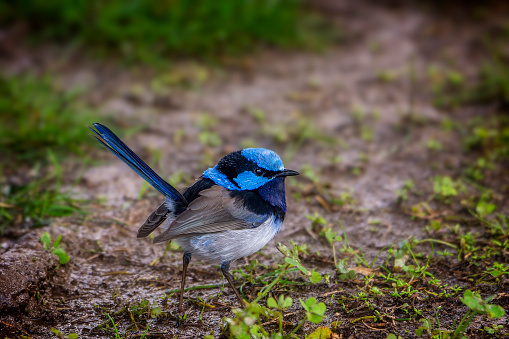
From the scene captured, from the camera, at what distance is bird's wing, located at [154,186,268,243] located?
10.4 feet

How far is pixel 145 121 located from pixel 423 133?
10.0 feet

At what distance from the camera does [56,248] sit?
346cm

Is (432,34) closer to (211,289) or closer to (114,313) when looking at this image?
(211,289)

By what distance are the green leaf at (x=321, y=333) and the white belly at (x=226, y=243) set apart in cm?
64

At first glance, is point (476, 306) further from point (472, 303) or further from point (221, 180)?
point (221, 180)

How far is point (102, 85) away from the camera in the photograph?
20.6 ft

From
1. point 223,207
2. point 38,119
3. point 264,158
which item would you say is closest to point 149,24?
point 38,119

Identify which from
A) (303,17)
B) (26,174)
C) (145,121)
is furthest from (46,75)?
(303,17)

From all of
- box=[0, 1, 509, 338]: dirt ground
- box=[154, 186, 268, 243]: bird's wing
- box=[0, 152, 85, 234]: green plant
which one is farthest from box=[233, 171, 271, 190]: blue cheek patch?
box=[0, 152, 85, 234]: green plant

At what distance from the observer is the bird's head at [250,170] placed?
11.0 feet

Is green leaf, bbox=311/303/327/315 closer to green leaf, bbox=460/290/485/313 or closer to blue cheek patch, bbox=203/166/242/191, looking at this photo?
green leaf, bbox=460/290/485/313

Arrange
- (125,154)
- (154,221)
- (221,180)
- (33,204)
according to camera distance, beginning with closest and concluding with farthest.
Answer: (125,154), (154,221), (221,180), (33,204)

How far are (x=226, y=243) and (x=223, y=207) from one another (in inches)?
9.2

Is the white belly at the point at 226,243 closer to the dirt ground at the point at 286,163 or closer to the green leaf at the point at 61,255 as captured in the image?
the dirt ground at the point at 286,163
